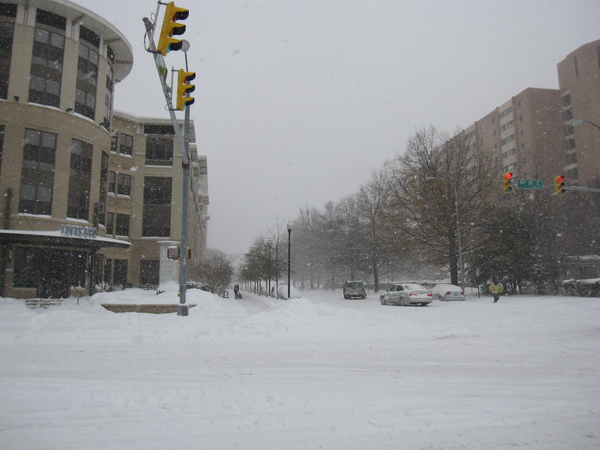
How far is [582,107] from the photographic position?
58844 millimetres

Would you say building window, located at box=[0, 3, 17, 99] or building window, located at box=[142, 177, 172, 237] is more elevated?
building window, located at box=[0, 3, 17, 99]

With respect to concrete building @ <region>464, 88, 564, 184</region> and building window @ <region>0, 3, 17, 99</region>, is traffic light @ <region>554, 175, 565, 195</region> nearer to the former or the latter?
building window @ <region>0, 3, 17, 99</region>

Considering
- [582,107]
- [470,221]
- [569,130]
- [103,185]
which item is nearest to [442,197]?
[470,221]

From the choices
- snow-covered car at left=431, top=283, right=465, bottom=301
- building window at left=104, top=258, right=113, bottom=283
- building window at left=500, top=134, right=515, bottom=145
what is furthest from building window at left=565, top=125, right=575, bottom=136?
building window at left=104, top=258, right=113, bottom=283

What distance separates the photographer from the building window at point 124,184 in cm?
3804

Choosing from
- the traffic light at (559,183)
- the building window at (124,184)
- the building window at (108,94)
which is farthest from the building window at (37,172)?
the traffic light at (559,183)

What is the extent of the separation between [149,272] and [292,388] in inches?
1383

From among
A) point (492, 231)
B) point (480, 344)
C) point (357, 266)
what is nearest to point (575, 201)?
point (492, 231)

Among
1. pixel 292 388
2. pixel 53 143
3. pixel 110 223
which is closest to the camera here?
pixel 292 388

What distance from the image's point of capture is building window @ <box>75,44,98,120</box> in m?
26.4

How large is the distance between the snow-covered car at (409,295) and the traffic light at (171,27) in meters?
21.2

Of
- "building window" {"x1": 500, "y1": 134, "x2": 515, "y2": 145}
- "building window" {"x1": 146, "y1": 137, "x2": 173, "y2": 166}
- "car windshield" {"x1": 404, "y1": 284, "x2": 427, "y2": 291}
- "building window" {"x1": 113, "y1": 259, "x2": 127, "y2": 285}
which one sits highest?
"building window" {"x1": 500, "y1": 134, "x2": 515, "y2": 145}

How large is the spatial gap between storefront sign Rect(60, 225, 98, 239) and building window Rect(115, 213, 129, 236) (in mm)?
Result: 14823

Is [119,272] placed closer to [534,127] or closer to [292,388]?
[292,388]
